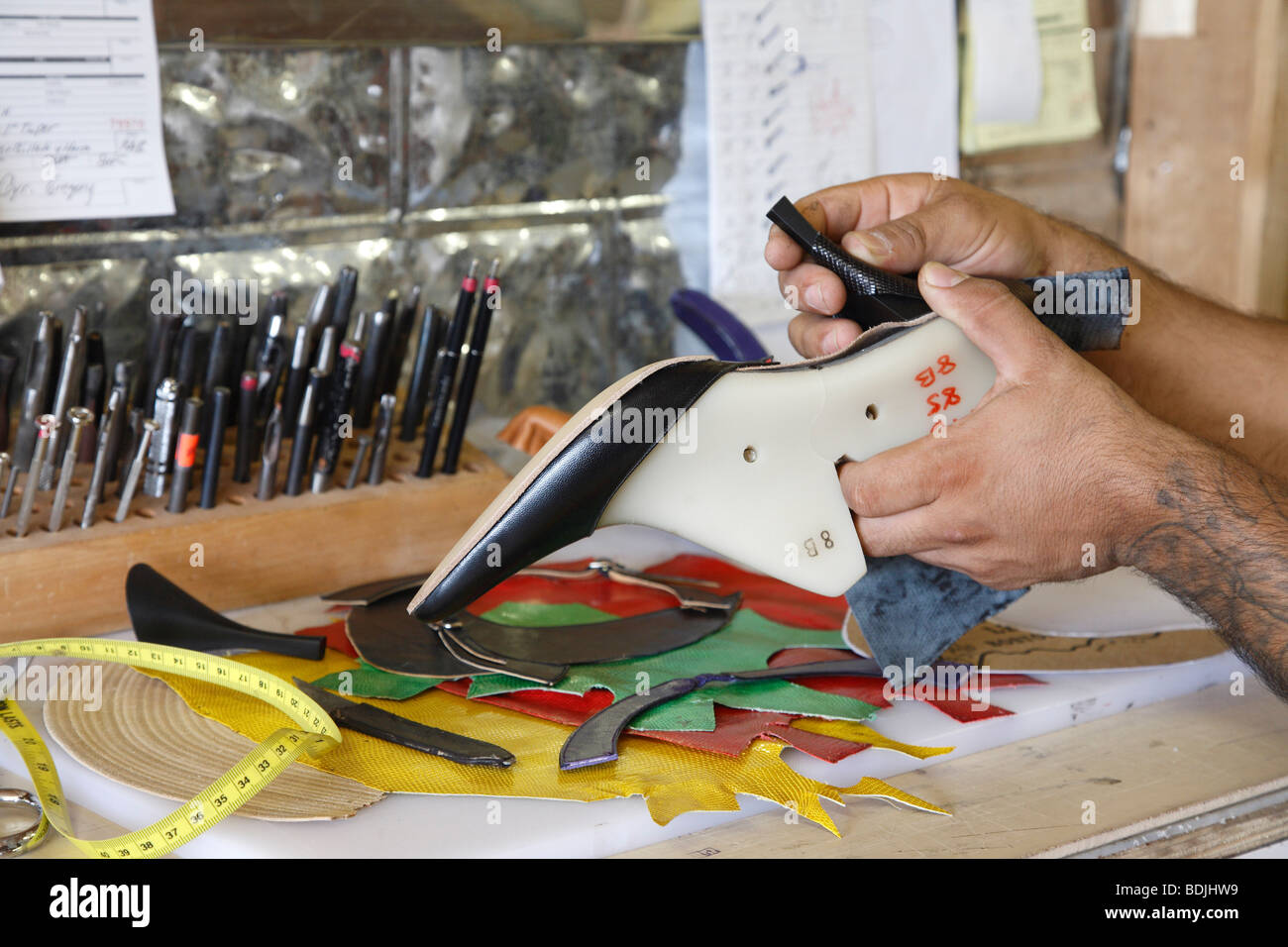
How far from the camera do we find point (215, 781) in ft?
1.98

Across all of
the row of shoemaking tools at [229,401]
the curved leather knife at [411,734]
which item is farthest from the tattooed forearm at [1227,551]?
the row of shoemaking tools at [229,401]

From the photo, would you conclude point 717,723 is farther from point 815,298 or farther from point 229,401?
point 229,401

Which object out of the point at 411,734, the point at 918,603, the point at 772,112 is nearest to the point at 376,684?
the point at 411,734

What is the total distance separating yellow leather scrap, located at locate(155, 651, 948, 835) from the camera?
0.62 m

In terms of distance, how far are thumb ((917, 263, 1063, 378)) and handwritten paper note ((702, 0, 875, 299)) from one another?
2.03 ft

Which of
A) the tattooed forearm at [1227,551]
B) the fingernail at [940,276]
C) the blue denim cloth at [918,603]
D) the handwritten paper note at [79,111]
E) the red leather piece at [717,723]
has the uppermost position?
the handwritten paper note at [79,111]

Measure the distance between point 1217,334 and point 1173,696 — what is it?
310 mm

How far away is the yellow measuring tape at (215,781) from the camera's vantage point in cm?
57

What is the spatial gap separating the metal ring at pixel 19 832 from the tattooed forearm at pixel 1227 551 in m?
0.59

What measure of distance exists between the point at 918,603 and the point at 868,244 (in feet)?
0.72

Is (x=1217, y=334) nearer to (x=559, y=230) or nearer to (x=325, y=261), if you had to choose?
(x=559, y=230)

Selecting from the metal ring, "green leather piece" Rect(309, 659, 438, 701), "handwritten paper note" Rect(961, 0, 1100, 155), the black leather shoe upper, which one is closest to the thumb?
the black leather shoe upper

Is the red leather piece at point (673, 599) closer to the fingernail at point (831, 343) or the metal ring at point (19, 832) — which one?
the fingernail at point (831, 343)
